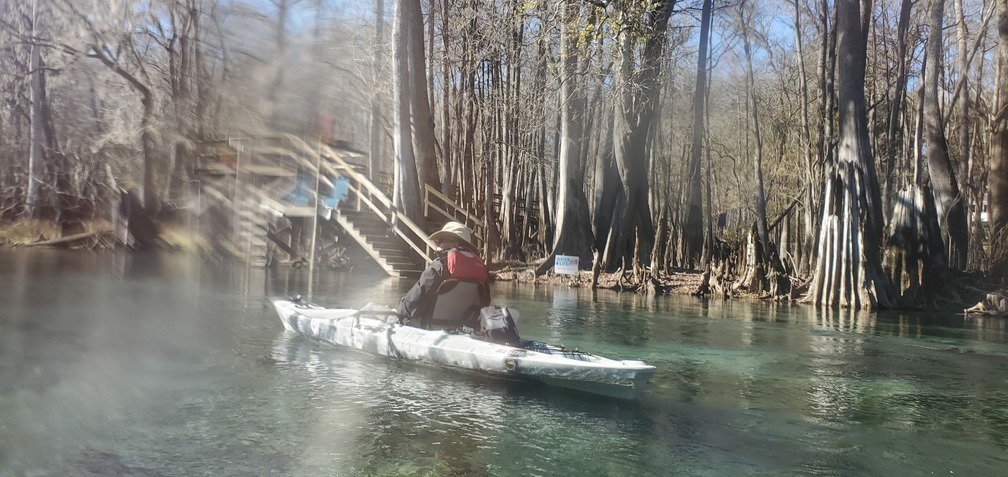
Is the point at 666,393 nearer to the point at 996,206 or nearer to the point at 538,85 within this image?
the point at 996,206

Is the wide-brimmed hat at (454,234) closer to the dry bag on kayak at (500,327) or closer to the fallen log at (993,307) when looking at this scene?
the dry bag on kayak at (500,327)

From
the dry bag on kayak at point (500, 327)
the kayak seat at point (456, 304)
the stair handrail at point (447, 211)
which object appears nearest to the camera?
the dry bag on kayak at point (500, 327)

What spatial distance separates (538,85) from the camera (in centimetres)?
1945

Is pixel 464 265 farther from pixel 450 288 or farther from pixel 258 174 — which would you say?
pixel 258 174

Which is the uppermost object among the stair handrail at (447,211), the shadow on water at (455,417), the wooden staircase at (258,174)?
the stair handrail at (447,211)

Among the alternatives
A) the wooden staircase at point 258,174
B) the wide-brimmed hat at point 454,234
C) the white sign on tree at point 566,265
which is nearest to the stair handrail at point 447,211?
the white sign on tree at point 566,265

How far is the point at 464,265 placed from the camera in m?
6.54

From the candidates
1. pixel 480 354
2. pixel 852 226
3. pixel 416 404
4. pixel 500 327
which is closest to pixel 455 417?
pixel 416 404

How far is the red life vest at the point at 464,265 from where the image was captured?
6.50 meters

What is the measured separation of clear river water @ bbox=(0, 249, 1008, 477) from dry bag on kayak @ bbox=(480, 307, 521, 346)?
0.36m

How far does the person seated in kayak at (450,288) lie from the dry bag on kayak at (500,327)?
32cm

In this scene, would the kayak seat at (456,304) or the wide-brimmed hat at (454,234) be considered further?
the kayak seat at (456,304)

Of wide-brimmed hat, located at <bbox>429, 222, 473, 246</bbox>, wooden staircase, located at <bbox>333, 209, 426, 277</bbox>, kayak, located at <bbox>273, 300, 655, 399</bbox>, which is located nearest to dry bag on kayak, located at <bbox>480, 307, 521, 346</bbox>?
kayak, located at <bbox>273, 300, 655, 399</bbox>

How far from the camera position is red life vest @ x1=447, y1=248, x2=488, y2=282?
6.50 m
